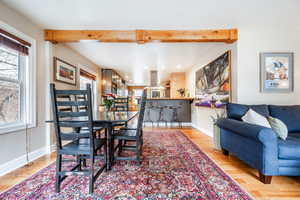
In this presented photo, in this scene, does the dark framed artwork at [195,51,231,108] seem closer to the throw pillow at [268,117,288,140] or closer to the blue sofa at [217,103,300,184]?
the throw pillow at [268,117,288,140]

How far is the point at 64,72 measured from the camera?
3.20m

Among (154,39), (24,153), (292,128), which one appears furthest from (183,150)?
(24,153)

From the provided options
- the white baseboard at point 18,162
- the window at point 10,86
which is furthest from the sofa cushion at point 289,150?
the window at point 10,86

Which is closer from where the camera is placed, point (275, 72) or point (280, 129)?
point (280, 129)

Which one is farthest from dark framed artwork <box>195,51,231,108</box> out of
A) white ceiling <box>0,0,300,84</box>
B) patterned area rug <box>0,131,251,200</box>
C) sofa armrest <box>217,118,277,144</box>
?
patterned area rug <box>0,131,251,200</box>

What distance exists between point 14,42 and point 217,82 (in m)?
3.88

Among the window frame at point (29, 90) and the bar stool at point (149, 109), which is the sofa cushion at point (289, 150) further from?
the bar stool at point (149, 109)

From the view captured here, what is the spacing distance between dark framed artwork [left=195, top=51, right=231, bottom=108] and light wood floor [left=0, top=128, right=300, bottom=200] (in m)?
1.33

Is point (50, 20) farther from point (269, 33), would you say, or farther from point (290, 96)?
point (290, 96)

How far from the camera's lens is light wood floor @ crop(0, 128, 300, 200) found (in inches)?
57.5

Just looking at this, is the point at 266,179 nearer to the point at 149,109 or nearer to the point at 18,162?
the point at 18,162

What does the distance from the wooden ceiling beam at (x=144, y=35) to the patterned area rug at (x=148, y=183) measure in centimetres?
224

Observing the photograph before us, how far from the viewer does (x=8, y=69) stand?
2039 mm

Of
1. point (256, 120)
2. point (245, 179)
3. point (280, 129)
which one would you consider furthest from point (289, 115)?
point (245, 179)
